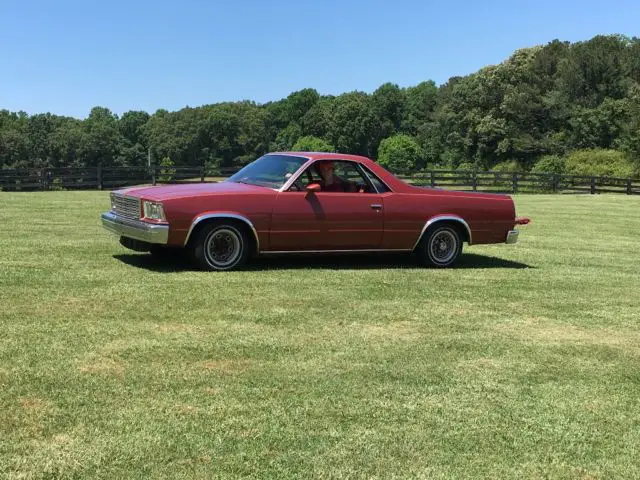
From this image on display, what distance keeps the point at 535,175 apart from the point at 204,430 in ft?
124

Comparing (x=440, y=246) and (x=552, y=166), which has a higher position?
(x=552, y=166)

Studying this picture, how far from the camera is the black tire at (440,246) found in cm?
905

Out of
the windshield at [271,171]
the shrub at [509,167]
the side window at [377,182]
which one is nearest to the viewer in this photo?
the windshield at [271,171]

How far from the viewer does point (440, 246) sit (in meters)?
9.17

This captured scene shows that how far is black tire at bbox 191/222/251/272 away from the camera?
7773 mm

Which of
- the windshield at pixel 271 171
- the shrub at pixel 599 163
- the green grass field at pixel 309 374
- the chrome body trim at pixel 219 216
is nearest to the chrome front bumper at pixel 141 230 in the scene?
the chrome body trim at pixel 219 216

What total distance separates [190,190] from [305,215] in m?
1.41

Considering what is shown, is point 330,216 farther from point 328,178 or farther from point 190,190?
point 190,190

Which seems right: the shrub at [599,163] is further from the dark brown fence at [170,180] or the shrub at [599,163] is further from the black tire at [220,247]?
the black tire at [220,247]

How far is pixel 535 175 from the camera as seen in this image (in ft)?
127

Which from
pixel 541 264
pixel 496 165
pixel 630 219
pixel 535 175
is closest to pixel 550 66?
pixel 496 165

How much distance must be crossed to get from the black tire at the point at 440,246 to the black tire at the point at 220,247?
8.05ft

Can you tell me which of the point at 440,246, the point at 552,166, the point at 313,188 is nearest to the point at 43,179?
the point at 313,188

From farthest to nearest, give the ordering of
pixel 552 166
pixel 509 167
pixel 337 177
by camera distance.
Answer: pixel 509 167
pixel 552 166
pixel 337 177
